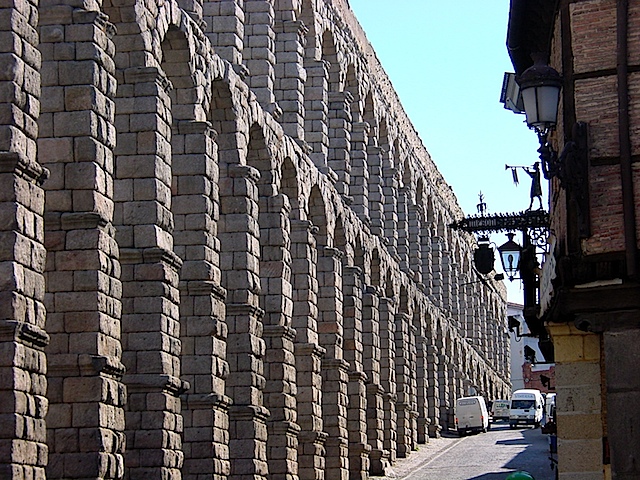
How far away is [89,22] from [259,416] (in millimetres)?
9191

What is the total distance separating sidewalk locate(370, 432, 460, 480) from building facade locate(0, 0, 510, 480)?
2.34 feet

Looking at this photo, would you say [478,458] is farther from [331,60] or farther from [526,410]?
[526,410]

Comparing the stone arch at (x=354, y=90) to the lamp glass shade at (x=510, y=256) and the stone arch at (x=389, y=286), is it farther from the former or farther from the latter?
the lamp glass shade at (x=510, y=256)

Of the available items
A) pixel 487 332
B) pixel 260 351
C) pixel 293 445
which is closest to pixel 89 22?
pixel 260 351

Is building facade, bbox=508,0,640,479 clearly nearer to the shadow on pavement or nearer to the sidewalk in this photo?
the shadow on pavement

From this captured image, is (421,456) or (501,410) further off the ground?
(501,410)

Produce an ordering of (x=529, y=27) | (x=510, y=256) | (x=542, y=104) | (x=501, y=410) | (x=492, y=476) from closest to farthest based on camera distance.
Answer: (x=542, y=104) → (x=529, y=27) → (x=510, y=256) → (x=492, y=476) → (x=501, y=410)

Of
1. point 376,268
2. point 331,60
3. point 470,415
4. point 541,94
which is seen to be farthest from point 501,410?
point 541,94

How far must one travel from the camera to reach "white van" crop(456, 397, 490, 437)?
5691 centimetres

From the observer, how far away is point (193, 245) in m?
23.2

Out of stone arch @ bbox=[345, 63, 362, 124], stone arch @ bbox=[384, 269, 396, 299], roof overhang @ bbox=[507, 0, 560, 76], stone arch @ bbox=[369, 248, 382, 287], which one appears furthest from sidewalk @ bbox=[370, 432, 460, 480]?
roof overhang @ bbox=[507, 0, 560, 76]

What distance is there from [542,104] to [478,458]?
29.3 meters

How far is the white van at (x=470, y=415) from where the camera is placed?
56.9 m

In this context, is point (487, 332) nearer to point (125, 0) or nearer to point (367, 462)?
point (367, 462)
